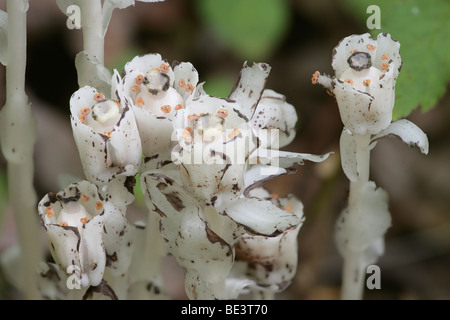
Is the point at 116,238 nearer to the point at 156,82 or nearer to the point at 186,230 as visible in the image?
the point at 186,230

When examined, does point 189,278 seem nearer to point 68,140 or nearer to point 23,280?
point 23,280

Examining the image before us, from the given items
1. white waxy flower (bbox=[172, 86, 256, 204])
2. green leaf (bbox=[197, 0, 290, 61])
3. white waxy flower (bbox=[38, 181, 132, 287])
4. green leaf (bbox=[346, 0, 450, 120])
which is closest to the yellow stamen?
white waxy flower (bbox=[172, 86, 256, 204])

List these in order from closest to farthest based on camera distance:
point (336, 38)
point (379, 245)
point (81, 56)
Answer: point (81, 56) < point (379, 245) < point (336, 38)

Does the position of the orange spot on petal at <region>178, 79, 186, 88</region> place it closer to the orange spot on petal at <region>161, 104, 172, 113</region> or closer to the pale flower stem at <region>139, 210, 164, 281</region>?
the orange spot on petal at <region>161, 104, 172, 113</region>

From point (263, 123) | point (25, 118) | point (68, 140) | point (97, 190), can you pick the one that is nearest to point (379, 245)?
point (263, 123)

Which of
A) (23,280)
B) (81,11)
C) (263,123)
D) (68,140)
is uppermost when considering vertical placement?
(68,140)
